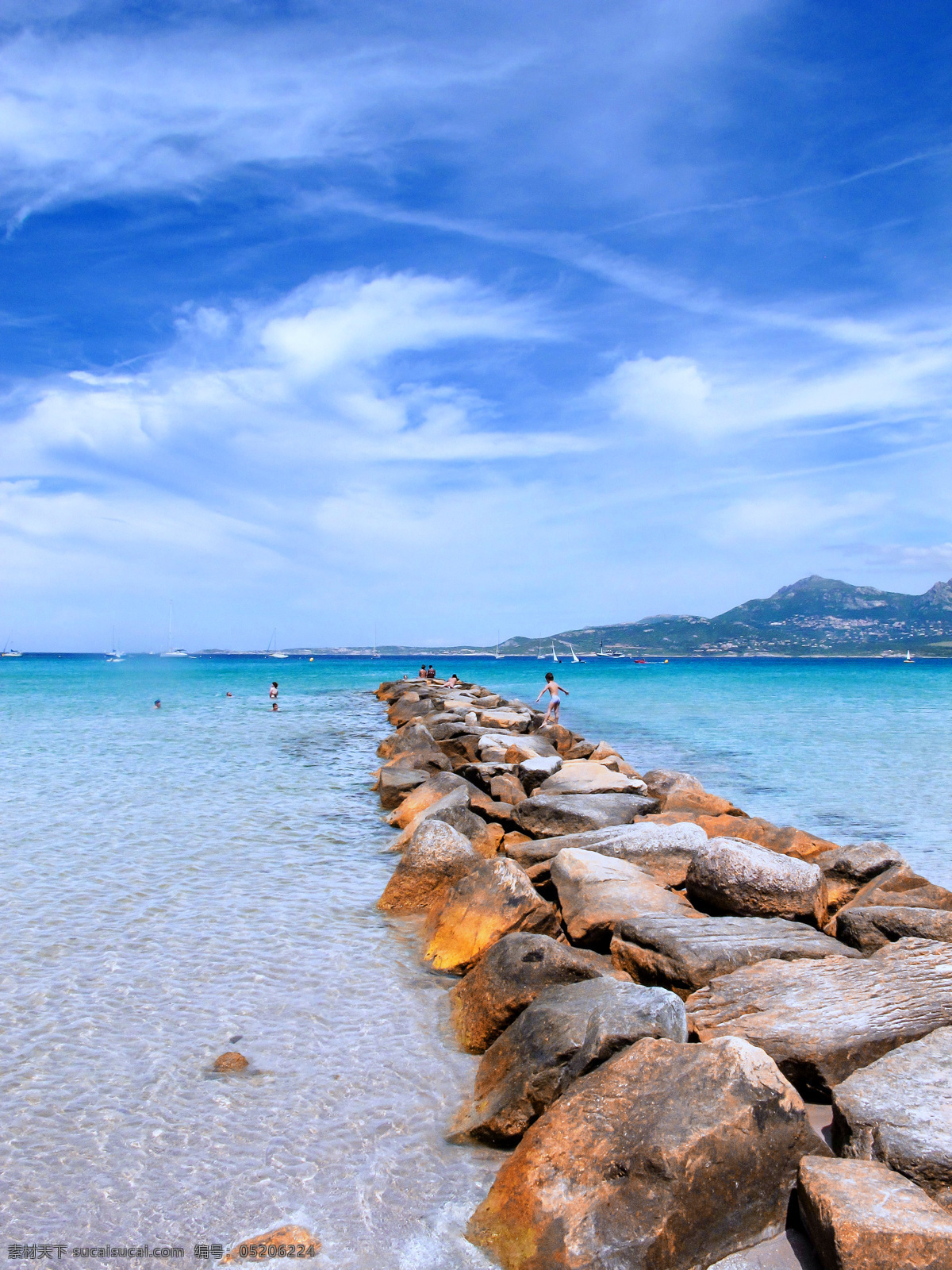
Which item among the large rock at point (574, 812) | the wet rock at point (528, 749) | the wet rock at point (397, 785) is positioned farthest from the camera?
the wet rock at point (528, 749)

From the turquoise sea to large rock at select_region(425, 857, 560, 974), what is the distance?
0.91 ft

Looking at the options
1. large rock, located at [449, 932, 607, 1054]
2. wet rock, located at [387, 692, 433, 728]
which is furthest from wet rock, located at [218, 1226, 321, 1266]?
wet rock, located at [387, 692, 433, 728]

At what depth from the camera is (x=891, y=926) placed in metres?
5.93

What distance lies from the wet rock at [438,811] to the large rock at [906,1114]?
6087mm

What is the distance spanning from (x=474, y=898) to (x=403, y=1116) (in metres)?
2.37

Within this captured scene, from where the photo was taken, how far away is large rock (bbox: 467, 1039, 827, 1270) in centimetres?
330

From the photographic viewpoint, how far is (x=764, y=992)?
4.81 m

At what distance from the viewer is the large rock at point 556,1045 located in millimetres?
4184

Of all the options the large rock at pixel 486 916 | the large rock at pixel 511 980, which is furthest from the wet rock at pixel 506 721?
the large rock at pixel 511 980

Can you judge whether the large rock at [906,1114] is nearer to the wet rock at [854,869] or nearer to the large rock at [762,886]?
the large rock at [762,886]

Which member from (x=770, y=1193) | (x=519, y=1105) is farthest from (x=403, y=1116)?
(x=770, y=1193)

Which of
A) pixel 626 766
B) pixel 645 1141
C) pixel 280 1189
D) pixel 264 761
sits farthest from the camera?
pixel 264 761

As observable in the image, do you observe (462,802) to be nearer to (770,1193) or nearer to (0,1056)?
(0,1056)

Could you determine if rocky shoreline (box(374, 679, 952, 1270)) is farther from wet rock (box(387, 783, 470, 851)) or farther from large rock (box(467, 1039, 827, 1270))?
wet rock (box(387, 783, 470, 851))
